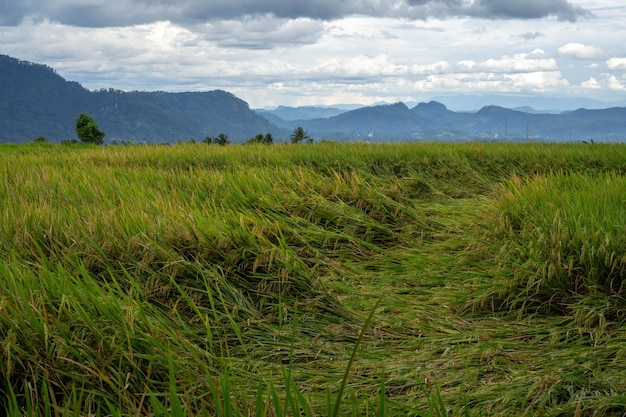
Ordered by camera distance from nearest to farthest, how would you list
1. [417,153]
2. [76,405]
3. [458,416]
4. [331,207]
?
[76,405] → [458,416] → [331,207] → [417,153]

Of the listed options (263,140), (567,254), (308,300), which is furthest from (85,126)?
(567,254)

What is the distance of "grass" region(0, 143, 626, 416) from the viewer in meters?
2.09

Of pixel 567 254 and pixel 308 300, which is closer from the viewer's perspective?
pixel 308 300

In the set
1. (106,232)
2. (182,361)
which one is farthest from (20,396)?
(106,232)

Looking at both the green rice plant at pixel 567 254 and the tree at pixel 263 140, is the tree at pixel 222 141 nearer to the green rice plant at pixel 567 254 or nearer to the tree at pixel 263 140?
the tree at pixel 263 140

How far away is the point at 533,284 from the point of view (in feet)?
11.0

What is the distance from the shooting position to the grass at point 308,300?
6.85 feet

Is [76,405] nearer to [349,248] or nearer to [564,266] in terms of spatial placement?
[564,266]

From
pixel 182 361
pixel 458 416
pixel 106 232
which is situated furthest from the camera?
pixel 106 232

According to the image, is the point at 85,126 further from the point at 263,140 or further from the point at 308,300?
the point at 308,300

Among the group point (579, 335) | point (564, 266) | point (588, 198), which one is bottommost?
point (579, 335)

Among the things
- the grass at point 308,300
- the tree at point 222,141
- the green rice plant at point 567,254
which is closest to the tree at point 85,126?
the tree at point 222,141

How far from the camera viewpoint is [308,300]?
3.40 meters

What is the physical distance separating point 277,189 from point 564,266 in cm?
272
